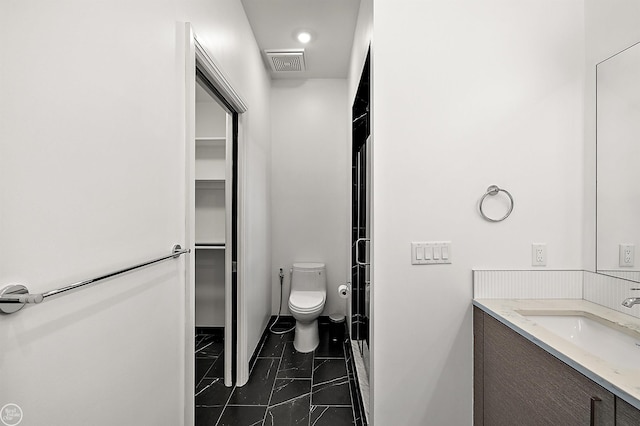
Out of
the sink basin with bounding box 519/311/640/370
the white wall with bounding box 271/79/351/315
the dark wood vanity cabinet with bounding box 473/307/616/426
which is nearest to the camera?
the dark wood vanity cabinet with bounding box 473/307/616/426

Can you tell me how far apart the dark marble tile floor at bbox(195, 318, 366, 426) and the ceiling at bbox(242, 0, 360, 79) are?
9.05ft

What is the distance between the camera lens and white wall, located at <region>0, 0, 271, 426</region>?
24.7 inches

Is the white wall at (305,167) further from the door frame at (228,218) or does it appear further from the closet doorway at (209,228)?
the door frame at (228,218)

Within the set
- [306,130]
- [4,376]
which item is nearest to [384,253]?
[4,376]

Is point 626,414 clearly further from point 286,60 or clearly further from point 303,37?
point 286,60

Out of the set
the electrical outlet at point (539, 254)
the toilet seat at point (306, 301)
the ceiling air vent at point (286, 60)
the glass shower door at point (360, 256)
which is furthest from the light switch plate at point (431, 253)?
the ceiling air vent at point (286, 60)

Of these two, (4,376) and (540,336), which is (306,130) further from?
(4,376)

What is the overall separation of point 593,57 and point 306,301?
2.49m

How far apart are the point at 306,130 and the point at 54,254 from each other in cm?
305

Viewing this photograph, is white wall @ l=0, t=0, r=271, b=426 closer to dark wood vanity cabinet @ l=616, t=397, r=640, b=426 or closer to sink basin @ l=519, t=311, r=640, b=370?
dark wood vanity cabinet @ l=616, t=397, r=640, b=426

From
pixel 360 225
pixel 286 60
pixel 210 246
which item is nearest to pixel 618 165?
pixel 360 225

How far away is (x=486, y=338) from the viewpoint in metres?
1.39

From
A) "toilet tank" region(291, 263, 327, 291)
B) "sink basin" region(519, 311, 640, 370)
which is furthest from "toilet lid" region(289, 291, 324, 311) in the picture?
"sink basin" region(519, 311, 640, 370)

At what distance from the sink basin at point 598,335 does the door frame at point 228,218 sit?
145 cm
